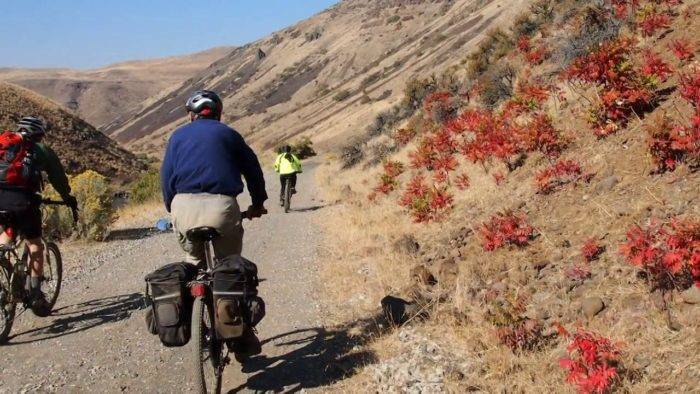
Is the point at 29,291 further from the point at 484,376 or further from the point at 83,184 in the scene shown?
the point at 83,184

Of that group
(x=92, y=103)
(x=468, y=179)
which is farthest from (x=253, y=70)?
(x=468, y=179)

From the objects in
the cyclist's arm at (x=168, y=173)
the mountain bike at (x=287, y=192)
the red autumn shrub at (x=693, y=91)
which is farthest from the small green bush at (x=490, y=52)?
the cyclist's arm at (x=168, y=173)

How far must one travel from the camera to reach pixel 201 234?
13.8ft

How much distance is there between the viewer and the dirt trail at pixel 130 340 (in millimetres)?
4883

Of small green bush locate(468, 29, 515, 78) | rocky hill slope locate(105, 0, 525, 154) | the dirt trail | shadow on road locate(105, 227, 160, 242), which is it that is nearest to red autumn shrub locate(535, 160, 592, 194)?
the dirt trail

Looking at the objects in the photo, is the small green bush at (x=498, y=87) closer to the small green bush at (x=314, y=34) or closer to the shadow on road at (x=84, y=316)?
the shadow on road at (x=84, y=316)

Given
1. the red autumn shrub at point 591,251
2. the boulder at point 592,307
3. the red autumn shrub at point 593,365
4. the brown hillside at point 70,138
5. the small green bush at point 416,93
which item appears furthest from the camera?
the brown hillside at point 70,138

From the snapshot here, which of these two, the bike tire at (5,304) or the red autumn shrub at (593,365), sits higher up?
the bike tire at (5,304)

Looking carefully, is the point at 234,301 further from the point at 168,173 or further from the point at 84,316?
A: the point at 84,316

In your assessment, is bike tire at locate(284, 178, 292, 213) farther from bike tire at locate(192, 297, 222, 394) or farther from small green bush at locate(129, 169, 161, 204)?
bike tire at locate(192, 297, 222, 394)

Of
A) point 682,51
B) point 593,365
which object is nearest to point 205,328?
point 593,365

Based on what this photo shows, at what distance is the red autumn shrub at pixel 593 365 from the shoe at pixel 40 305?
5.56 metres

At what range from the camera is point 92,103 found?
177250 mm

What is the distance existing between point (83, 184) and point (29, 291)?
279 inches
